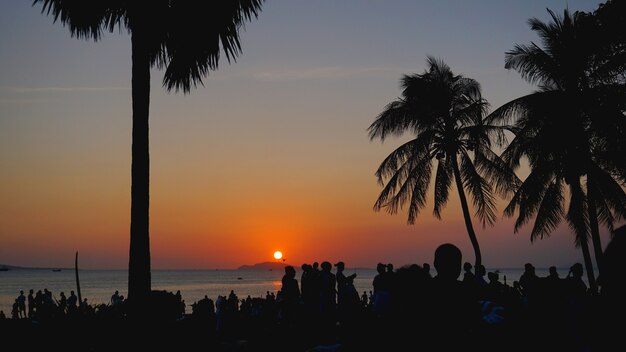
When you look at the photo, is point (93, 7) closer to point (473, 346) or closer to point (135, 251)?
point (135, 251)

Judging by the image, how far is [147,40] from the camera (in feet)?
35.3

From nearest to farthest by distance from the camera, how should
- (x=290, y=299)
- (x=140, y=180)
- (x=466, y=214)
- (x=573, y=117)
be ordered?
(x=140, y=180) < (x=290, y=299) < (x=573, y=117) < (x=466, y=214)

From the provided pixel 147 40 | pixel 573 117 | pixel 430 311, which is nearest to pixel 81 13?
pixel 147 40

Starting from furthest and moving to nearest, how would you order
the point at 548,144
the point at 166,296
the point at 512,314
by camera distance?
the point at 548,144
the point at 512,314
the point at 166,296

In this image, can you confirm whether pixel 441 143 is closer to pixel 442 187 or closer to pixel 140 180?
pixel 442 187

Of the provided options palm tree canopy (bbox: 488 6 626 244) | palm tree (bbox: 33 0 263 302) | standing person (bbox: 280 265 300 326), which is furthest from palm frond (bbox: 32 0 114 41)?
palm tree canopy (bbox: 488 6 626 244)

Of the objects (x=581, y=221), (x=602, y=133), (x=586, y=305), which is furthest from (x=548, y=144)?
(x=586, y=305)

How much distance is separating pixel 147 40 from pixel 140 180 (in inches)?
103

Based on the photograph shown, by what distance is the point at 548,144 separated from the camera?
73.0 feet

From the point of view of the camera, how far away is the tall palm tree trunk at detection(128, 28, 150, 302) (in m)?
9.80

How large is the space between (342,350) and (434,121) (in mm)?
21170

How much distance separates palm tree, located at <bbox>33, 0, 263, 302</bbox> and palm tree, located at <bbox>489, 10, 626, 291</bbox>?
14.6 meters

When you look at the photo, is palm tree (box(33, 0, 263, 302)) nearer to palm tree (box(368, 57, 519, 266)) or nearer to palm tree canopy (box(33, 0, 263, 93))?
palm tree canopy (box(33, 0, 263, 93))

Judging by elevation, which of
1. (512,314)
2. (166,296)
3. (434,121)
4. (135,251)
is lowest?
(512,314)
